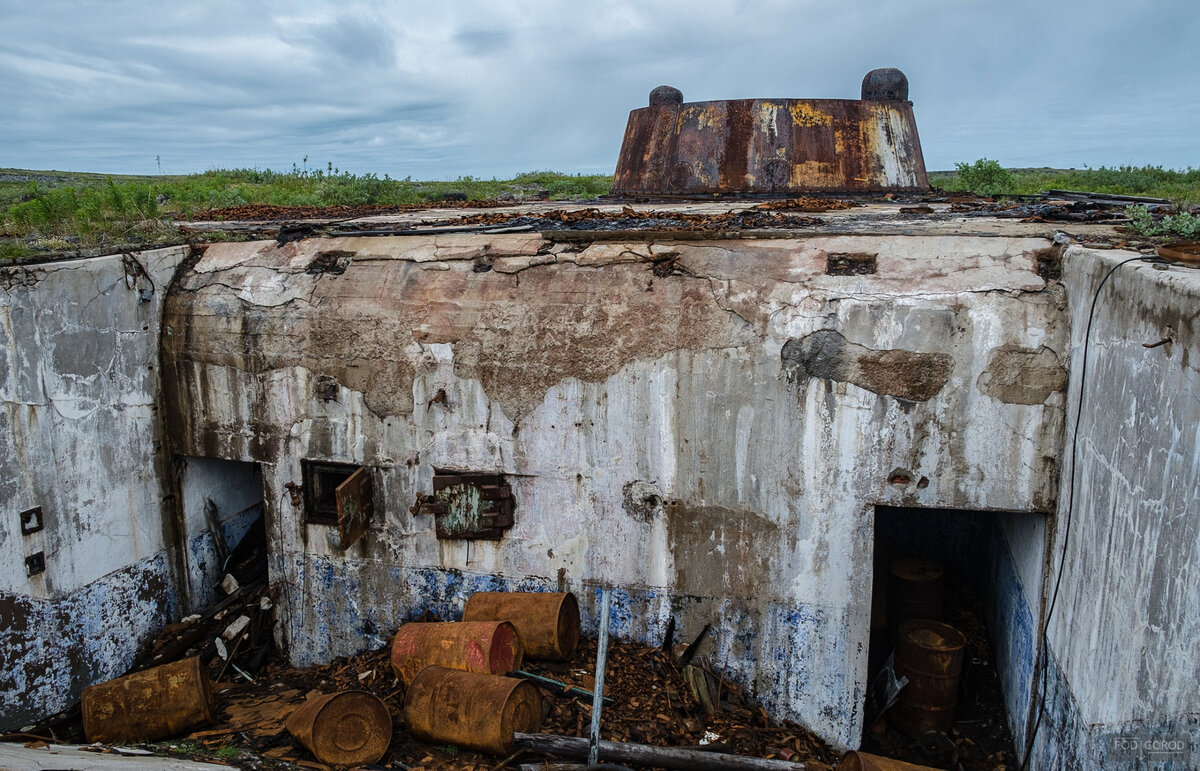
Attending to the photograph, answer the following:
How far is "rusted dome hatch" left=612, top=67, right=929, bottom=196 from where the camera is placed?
843 centimetres

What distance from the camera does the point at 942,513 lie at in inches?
278

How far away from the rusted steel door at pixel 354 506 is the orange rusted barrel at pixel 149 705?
1149 mm

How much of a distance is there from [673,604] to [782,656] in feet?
2.42

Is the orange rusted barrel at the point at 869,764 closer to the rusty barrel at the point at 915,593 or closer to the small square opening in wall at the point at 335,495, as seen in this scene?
the rusty barrel at the point at 915,593

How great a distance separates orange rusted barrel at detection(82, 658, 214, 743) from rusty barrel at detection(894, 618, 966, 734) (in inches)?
177

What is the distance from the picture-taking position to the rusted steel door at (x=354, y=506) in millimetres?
4988

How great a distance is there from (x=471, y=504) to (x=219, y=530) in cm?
239

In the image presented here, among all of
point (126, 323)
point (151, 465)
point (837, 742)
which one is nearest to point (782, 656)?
point (837, 742)

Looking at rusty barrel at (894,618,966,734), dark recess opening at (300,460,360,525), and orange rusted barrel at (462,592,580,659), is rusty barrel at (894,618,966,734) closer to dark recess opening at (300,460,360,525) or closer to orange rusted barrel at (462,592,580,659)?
orange rusted barrel at (462,592,580,659)

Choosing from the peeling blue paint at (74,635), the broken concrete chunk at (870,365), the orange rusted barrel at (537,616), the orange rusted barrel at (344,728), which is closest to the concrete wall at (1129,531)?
the broken concrete chunk at (870,365)

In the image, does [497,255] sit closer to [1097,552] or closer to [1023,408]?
[1023,408]

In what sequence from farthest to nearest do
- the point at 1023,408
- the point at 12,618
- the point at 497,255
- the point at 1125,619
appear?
the point at 497,255 < the point at 12,618 < the point at 1023,408 < the point at 1125,619

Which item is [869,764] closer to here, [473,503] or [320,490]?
[473,503]

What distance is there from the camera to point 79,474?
5109 millimetres
